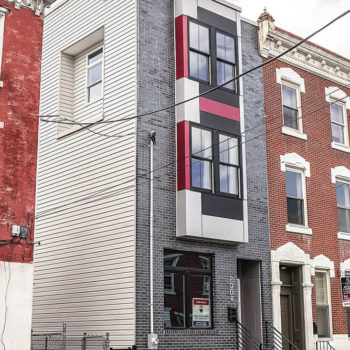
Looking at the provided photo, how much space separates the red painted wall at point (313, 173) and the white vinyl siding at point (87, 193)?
5.47 m

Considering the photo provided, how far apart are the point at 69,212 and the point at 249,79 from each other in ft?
24.3

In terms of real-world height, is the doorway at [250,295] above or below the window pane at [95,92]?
below

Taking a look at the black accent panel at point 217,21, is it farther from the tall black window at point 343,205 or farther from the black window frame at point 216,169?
the tall black window at point 343,205

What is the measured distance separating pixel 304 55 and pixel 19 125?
1228cm

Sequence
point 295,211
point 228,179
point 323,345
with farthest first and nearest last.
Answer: point 295,211 < point 323,345 < point 228,179

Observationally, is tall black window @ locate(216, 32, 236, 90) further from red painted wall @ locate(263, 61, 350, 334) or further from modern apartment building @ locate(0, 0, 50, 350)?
modern apartment building @ locate(0, 0, 50, 350)

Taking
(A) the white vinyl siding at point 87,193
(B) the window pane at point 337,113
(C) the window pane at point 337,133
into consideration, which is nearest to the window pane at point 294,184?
(C) the window pane at point 337,133

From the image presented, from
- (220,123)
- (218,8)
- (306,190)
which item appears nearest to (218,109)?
(220,123)

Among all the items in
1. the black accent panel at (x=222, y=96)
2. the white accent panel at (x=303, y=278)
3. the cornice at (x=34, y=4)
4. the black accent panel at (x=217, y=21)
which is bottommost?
the white accent panel at (x=303, y=278)

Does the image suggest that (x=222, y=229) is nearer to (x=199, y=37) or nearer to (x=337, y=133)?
(x=199, y=37)

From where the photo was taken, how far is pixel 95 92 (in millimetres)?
20672

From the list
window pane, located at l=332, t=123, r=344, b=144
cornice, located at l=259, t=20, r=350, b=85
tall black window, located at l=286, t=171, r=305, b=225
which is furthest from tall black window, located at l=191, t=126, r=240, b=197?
window pane, located at l=332, t=123, r=344, b=144

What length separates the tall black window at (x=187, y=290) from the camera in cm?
1756

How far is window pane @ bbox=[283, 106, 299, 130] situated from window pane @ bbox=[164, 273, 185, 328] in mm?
7538
